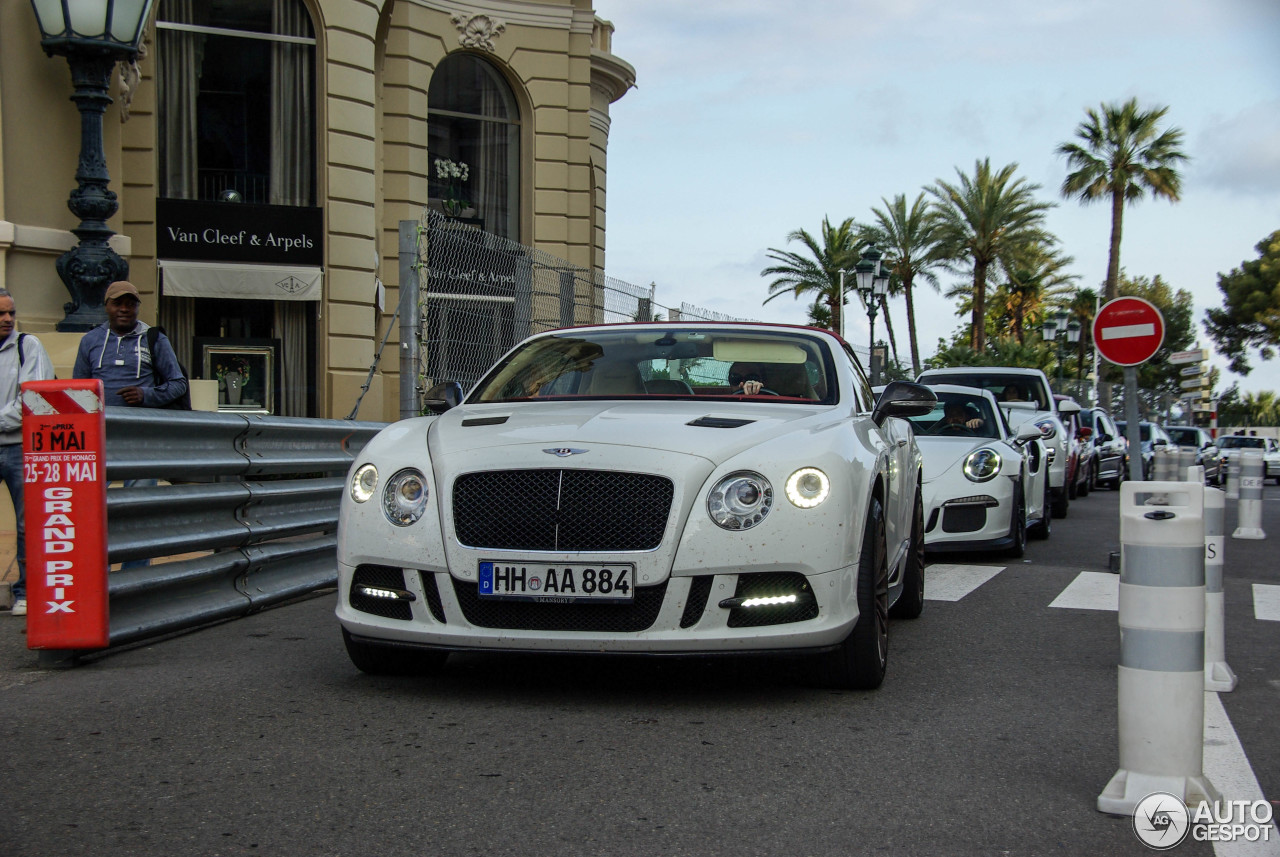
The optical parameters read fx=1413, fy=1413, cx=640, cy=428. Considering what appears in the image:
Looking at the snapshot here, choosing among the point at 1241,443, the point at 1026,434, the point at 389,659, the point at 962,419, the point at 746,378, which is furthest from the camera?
the point at 1241,443

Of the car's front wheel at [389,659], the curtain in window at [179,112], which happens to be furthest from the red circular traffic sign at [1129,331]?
the curtain in window at [179,112]

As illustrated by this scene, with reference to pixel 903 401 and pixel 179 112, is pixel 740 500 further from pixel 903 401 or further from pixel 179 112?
pixel 179 112

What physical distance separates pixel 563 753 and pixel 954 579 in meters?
5.88

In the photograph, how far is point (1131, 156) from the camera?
48.5 m

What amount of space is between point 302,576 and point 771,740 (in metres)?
A: 4.18

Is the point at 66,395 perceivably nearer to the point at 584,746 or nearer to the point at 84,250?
the point at 584,746

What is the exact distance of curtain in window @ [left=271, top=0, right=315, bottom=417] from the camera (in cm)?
1838

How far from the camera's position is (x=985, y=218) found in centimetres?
4925

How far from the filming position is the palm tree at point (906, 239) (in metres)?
51.1

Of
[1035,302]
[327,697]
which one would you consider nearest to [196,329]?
[327,697]

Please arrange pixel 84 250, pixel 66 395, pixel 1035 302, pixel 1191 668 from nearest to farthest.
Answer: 1. pixel 1191 668
2. pixel 66 395
3. pixel 84 250
4. pixel 1035 302

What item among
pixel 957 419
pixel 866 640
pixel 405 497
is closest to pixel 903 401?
pixel 866 640

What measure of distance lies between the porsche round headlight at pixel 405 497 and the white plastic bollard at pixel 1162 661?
2479 millimetres

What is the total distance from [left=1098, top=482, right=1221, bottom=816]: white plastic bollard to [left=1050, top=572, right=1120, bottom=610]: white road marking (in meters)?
3.89
